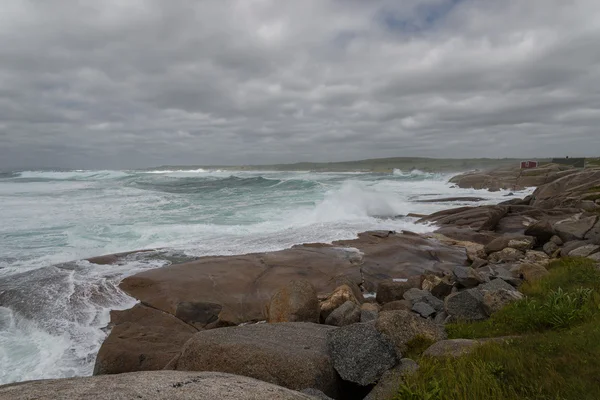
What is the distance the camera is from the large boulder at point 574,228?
15.7 m

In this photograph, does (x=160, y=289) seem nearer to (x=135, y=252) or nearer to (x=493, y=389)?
(x=135, y=252)

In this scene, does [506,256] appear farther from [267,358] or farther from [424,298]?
[267,358]

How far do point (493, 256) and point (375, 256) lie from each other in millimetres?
4600

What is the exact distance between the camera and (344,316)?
872cm

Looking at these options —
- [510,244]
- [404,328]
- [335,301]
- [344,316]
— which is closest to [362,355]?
[404,328]

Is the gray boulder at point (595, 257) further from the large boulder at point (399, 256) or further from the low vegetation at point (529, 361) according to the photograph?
the large boulder at point (399, 256)

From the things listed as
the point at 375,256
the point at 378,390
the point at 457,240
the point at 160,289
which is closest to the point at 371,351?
the point at 378,390

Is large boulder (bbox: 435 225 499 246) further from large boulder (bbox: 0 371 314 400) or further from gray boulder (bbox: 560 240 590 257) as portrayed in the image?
large boulder (bbox: 0 371 314 400)

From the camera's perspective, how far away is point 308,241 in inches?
781

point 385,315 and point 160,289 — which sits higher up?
point 385,315

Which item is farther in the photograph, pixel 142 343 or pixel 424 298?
pixel 424 298

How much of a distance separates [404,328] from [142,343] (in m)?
5.34

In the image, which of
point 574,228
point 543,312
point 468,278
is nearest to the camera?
point 543,312

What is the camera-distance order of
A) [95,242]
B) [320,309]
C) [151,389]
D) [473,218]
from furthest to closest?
[473,218]
[95,242]
[320,309]
[151,389]
